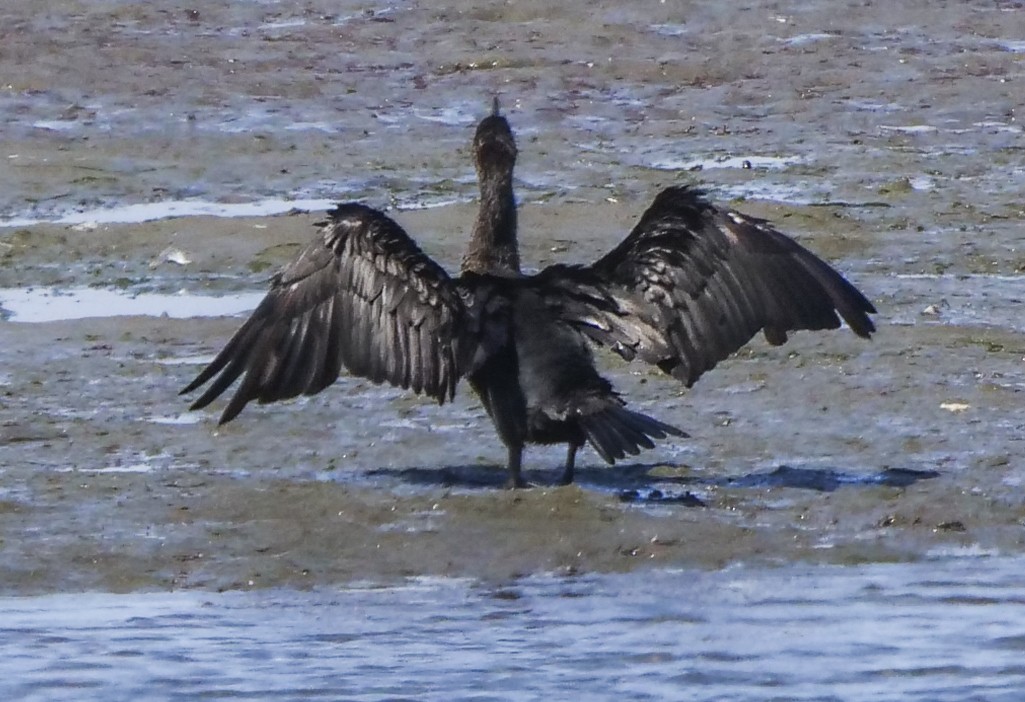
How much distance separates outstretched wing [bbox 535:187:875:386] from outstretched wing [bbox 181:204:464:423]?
426 millimetres

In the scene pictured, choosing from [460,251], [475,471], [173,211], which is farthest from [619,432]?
[173,211]

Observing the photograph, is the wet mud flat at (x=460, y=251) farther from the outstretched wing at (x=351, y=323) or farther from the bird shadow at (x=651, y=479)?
the outstretched wing at (x=351, y=323)

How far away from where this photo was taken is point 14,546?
22.6ft

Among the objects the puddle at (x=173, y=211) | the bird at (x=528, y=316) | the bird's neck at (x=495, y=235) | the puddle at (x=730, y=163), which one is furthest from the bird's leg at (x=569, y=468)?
the puddle at (x=730, y=163)

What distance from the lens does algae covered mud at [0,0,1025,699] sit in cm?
689

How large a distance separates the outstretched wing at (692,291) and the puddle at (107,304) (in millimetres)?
2931

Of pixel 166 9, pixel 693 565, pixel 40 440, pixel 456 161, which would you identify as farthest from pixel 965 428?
pixel 166 9

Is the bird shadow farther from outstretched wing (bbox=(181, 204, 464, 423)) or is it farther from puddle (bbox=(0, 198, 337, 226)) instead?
puddle (bbox=(0, 198, 337, 226))

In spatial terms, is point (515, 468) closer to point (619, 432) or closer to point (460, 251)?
point (619, 432)

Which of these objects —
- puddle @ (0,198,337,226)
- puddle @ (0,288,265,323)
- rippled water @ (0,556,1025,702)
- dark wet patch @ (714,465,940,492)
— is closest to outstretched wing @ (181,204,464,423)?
rippled water @ (0,556,1025,702)

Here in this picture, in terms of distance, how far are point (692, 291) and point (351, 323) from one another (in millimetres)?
1089

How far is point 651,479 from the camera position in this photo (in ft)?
24.8

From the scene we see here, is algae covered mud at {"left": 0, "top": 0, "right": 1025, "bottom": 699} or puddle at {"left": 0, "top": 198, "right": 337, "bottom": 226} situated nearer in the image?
algae covered mud at {"left": 0, "top": 0, "right": 1025, "bottom": 699}

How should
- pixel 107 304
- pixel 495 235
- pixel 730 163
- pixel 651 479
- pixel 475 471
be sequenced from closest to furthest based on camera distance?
pixel 651 479 → pixel 475 471 → pixel 495 235 → pixel 107 304 → pixel 730 163
